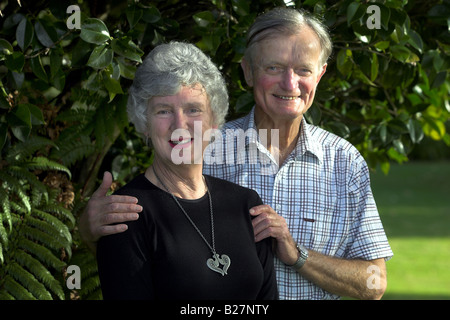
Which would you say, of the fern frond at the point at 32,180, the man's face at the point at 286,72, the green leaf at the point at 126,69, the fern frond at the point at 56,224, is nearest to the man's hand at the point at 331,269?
the man's face at the point at 286,72

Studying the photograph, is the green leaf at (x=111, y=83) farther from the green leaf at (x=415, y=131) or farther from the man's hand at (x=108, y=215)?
the green leaf at (x=415, y=131)

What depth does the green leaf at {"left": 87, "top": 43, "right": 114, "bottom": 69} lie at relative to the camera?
272 centimetres

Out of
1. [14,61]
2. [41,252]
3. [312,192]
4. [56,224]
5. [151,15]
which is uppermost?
[151,15]

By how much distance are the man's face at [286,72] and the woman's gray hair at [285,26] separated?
0.9 inches

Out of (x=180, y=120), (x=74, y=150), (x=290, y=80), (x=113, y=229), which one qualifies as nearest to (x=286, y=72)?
(x=290, y=80)

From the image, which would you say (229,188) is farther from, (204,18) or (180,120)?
(204,18)

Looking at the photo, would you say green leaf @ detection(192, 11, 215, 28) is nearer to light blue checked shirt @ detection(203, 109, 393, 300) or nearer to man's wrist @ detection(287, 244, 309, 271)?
light blue checked shirt @ detection(203, 109, 393, 300)

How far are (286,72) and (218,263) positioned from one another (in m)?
0.81

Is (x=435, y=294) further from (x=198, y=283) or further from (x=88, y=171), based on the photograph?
(x=198, y=283)

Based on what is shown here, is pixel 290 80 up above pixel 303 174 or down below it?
above

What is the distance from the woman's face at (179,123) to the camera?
2.34 m

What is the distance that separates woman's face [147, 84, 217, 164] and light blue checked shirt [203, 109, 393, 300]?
424 millimetres

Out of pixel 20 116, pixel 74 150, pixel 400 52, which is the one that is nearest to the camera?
pixel 20 116

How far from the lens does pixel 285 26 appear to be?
272cm
